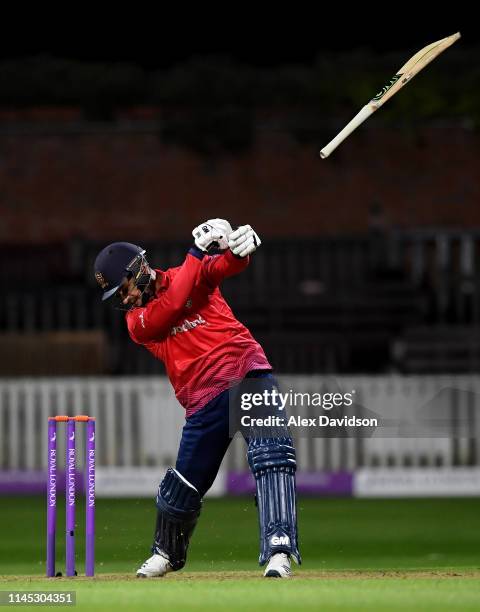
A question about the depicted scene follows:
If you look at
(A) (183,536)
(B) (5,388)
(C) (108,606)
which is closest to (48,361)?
(B) (5,388)

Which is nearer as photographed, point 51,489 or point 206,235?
point 206,235

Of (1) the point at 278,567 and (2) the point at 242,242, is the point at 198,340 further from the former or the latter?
(1) the point at 278,567

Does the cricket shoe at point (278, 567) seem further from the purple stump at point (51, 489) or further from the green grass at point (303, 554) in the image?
the purple stump at point (51, 489)

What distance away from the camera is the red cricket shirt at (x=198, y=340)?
22.1 feet

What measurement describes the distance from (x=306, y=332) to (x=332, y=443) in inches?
116

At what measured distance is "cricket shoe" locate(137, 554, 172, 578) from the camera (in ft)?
22.6

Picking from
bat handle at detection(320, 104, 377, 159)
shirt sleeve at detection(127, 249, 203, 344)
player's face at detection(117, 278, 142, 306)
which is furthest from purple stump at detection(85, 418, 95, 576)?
bat handle at detection(320, 104, 377, 159)

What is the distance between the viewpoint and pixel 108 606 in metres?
5.61

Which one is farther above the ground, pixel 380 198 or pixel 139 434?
pixel 380 198

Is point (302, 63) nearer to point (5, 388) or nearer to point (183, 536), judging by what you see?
point (5, 388)

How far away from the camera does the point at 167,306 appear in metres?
6.66

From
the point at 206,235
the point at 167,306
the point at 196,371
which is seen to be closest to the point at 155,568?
the point at 196,371

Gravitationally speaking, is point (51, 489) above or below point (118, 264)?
below

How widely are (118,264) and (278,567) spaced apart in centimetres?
153
